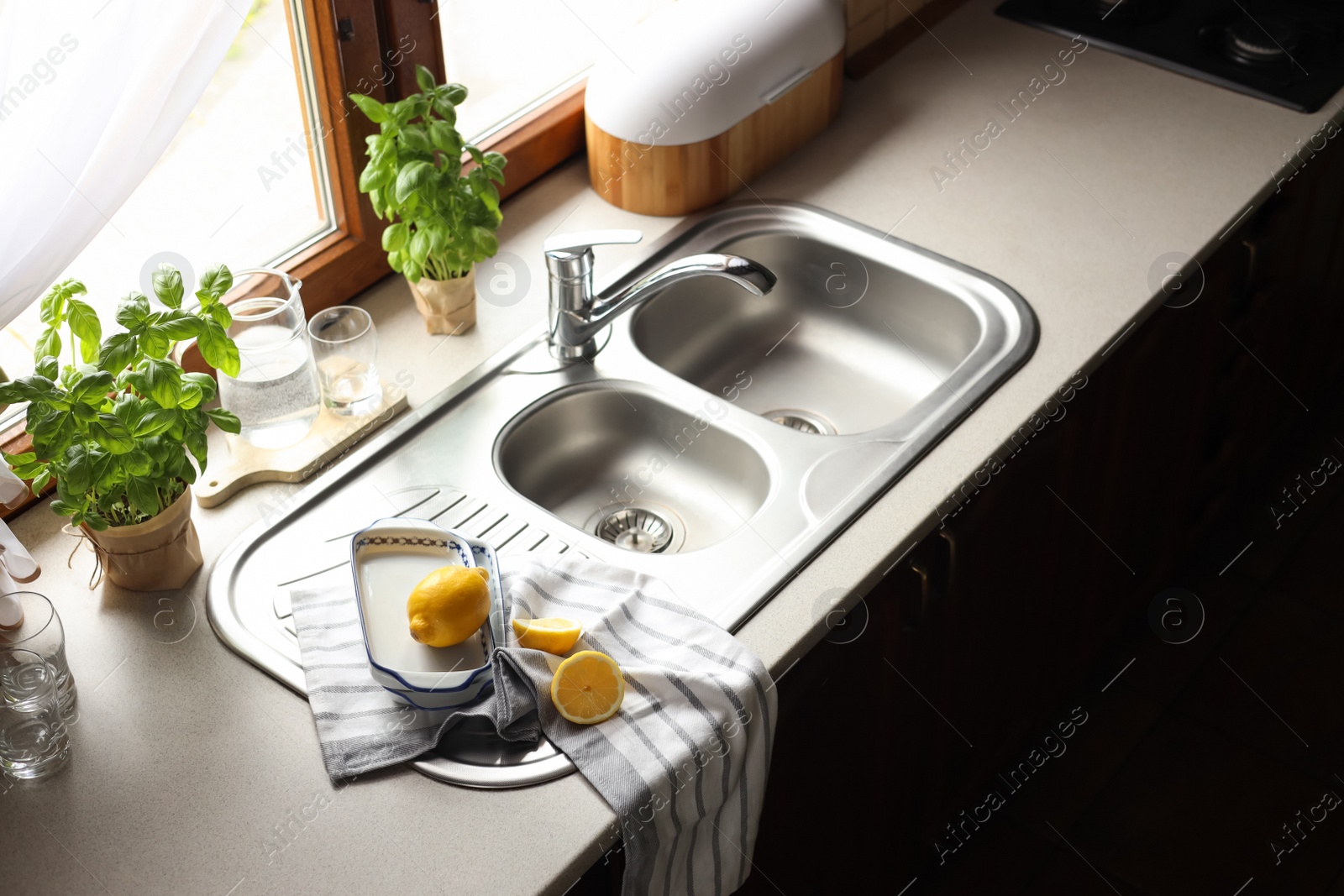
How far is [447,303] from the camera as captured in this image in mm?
1557

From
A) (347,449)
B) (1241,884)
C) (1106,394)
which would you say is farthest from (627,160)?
(1241,884)

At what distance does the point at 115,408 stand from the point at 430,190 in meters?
0.49

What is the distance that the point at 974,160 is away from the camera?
1.85 metres

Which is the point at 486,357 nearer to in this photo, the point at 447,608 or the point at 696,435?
the point at 696,435

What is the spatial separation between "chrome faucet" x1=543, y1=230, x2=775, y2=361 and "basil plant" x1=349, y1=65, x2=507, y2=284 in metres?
0.10

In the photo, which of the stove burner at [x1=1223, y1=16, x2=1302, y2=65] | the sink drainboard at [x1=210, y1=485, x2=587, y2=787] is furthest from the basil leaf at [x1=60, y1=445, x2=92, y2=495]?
the stove burner at [x1=1223, y1=16, x2=1302, y2=65]

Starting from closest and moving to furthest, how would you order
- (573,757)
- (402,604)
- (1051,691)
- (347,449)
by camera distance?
(573,757)
(402,604)
(347,449)
(1051,691)

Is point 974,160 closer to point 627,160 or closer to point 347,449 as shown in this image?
point 627,160

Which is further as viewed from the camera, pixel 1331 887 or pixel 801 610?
pixel 1331 887

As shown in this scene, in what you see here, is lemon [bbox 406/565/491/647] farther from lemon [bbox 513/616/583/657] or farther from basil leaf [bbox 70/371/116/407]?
basil leaf [bbox 70/371/116/407]

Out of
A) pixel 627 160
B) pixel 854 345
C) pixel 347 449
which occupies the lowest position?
pixel 854 345

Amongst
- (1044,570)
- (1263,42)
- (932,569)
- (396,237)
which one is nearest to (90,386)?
(396,237)

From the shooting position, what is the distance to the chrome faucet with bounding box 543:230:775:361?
1429 millimetres

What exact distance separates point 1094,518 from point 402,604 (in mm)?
1045
